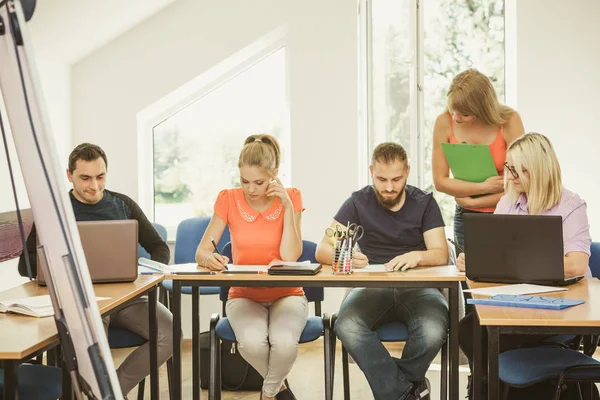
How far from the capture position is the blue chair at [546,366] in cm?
220

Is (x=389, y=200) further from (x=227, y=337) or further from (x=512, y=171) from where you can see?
(x=227, y=337)

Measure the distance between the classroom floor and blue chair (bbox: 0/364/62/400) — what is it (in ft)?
3.59

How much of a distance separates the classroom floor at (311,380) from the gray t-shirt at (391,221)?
881 mm

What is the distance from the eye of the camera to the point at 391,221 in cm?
327

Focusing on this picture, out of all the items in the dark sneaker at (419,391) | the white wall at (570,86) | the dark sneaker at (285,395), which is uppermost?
the white wall at (570,86)

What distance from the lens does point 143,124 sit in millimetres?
5094

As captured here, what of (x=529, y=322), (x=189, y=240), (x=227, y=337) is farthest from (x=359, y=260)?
(x=189, y=240)

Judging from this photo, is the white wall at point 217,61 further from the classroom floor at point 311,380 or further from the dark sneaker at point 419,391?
the dark sneaker at point 419,391

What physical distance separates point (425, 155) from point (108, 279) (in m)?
2.89

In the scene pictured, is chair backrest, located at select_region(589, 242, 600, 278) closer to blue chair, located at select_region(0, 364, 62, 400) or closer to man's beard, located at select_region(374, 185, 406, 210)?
A: man's beard, located at select_region(374, 185, 406, 210)

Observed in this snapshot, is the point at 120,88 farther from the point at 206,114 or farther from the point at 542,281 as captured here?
the point at 542,281

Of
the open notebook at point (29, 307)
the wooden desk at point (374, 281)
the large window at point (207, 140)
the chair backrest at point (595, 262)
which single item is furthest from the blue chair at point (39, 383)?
the large window at point (207, 140)

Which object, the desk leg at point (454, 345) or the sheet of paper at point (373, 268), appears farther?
the sheet of paper at point (373, 268)

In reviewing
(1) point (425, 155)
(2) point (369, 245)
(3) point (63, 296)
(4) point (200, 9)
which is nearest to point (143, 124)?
(4) point (200, 9)
